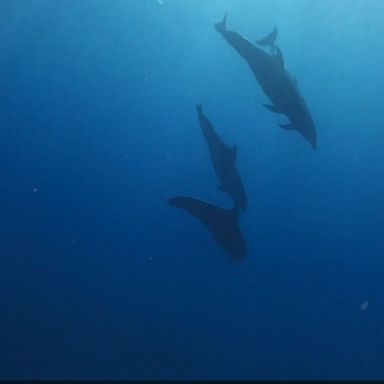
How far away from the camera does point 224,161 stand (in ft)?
14.3

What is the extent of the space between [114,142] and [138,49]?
3.06m

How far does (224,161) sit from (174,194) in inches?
415

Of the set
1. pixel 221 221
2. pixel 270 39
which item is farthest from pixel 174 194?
pixel 270 39

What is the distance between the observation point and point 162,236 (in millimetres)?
14086

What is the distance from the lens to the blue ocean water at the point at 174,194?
1136cm

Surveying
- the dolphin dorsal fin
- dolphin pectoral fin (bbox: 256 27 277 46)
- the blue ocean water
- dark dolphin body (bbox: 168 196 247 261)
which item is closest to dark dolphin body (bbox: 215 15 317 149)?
the dolphin dorsal fin

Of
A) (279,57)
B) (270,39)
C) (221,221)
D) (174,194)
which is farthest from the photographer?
(174,194)

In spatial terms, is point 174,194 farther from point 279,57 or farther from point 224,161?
point 279,57

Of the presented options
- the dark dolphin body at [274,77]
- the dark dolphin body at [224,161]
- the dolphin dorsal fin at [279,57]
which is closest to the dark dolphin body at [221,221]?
the dark dolphin body at [224,161]

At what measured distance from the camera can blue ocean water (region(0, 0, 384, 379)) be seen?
11359 mm

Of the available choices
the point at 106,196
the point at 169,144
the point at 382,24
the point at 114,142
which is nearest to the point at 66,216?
the point at 106,196

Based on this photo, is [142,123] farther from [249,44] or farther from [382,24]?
[249,44]

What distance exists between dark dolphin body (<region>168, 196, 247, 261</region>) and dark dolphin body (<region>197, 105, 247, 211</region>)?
9.6 inches

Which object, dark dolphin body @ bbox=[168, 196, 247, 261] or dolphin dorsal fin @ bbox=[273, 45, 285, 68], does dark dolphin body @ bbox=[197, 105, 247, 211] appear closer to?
dark dolphin body @ bbox=[168, 196, 247, 261]
